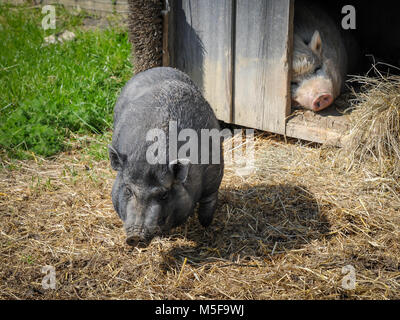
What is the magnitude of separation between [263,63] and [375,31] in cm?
268

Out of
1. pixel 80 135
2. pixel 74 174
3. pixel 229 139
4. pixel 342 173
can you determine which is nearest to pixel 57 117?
pixel 80 135

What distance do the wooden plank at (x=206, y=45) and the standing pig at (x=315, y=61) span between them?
0.77 metres

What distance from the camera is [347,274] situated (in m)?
3.35

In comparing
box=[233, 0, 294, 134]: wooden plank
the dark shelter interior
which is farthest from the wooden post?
the dark shelter interior

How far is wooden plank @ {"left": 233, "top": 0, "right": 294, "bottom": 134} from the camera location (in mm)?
5047

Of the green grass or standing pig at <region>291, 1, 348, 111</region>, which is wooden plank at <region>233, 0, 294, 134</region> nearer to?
standing pig at <region>291, 1, 348, 111</region>

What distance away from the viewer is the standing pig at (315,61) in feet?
17.8

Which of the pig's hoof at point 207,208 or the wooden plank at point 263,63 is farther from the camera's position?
the wooden plank at point 263,63

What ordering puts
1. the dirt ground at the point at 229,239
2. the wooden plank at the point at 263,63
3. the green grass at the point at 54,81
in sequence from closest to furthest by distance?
the dirt ground at the point at 229,239
the wooden plank at the point at 263,63
the green grass at the point at 54,81

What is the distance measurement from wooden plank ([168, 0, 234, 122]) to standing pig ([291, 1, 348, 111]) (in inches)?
30.3

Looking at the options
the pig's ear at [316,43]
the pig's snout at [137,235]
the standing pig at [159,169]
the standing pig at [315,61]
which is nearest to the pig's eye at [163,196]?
the standing pig at [159,169]

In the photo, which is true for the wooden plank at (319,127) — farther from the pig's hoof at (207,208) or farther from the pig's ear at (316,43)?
the pig's hoof at (207,208)

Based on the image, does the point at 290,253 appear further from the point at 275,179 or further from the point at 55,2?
the point at 55,2

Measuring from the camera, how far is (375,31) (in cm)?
708
